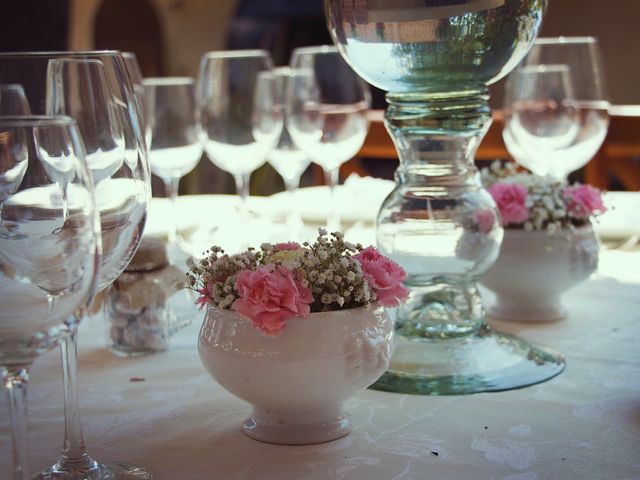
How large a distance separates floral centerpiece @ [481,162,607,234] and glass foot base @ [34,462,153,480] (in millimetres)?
546

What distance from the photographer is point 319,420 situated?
77cm

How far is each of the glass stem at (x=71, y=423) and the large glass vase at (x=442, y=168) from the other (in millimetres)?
287

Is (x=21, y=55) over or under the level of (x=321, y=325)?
over

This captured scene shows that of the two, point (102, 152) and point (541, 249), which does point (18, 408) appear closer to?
point (102, 152)

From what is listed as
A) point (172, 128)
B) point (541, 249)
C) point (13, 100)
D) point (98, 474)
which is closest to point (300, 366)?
point (98, 474)

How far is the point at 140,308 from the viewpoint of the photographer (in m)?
1.02

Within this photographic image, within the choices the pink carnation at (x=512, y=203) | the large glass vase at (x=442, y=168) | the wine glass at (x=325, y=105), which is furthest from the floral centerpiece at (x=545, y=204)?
the wine glass at (x=325, y=105)

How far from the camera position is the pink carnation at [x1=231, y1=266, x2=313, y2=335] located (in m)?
0.74

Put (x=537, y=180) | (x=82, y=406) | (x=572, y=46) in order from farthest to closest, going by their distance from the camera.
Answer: (x=572, y=46)
(x=537, y=180)
(x=82, y=406)

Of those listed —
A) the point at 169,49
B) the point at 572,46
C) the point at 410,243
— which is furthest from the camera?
the point at 169,49

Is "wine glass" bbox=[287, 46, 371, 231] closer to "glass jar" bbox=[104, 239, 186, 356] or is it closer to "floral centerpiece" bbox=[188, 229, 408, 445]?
"glass jar" bbox=[104, 239, 186, 356]

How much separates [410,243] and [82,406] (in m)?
0.32

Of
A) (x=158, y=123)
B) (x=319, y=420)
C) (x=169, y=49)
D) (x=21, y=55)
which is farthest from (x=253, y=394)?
(x=169, y=49)

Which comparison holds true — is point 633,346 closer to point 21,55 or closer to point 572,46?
point 572,46
